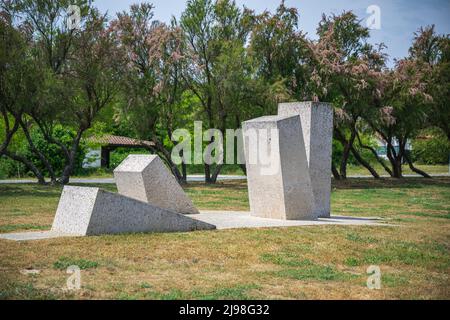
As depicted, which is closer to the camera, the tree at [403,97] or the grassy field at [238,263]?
the grassy field at [238,263]

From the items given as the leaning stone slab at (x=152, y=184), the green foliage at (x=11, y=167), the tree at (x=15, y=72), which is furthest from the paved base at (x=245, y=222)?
the green foliage at (x=11, y=167)

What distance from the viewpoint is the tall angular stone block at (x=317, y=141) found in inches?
577

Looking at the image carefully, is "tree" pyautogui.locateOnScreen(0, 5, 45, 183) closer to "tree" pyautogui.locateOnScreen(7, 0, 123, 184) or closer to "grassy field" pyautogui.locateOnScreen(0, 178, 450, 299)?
"tree" pyautogui.locateOnScreen(7, 0, 123, 184)

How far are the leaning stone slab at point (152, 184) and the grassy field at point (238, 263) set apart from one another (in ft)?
6.35

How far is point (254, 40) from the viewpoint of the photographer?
30281 millimetres

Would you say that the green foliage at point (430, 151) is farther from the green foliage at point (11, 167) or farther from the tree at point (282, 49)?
the green foliage at point (11, 167)

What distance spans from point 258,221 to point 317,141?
8.66ft

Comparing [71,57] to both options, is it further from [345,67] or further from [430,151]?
[430,151]

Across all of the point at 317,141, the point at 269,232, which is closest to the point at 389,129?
the point at 317,141

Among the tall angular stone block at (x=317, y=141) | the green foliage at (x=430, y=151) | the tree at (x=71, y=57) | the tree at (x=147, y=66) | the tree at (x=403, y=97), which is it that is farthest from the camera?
the green foliage at (x=430, y=151)

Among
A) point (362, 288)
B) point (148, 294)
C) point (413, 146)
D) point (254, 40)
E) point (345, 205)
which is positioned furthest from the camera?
point (413, 146)

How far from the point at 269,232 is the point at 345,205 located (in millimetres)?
8548

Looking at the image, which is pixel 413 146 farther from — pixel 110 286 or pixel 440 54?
pixel 110 286

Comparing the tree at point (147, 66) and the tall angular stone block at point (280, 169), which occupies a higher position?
the tree at point (147, 66)
